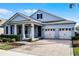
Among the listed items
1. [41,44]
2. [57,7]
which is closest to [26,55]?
[41,44]

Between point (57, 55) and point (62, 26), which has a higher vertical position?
point (62, 26)

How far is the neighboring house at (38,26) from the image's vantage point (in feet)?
35.4

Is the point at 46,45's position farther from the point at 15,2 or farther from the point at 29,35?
the point at 15,2

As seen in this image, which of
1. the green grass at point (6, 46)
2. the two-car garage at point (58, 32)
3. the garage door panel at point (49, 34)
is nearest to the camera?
the green grass at point (6, 46)

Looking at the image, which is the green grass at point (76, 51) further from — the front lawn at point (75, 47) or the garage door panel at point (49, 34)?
the garage door panel at point (49, 34)

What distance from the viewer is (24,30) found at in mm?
11055

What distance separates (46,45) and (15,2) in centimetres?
211

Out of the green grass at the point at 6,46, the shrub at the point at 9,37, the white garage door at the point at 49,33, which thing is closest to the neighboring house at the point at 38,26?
the white garage door at the point at 49,33

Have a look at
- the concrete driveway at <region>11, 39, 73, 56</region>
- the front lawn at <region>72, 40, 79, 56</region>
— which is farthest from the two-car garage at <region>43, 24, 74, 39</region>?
the front lawn at <region>72, 40, 79, 56</region>

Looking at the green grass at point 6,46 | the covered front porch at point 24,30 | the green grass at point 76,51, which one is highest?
the covered front porch at point 24,30

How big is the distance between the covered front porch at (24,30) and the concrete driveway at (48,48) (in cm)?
34

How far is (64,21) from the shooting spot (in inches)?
427

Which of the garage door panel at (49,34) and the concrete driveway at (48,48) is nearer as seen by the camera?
the concrete driveway at (48,48)

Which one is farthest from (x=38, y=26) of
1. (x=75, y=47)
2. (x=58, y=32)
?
(x=75, y=47)
